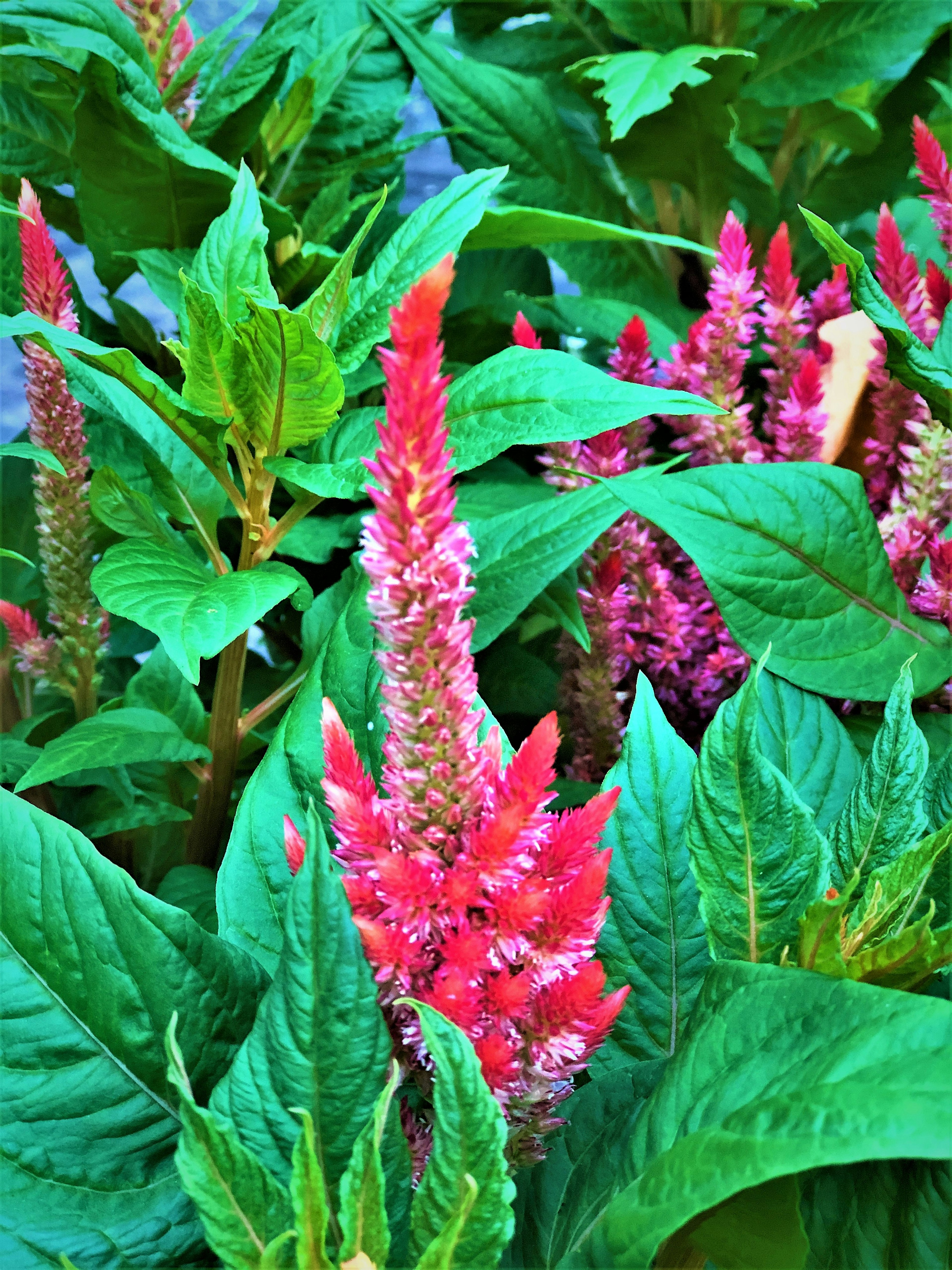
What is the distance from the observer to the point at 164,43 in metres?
0.72

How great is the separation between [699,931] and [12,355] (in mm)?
822

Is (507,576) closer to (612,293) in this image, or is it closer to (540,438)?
(540,438)

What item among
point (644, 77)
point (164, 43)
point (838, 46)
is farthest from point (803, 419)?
point (164, 43)

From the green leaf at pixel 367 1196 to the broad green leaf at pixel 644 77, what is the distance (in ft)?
2.08

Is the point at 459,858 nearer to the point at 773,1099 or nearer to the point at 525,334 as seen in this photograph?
the point at 773,1099

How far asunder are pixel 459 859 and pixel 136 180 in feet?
1.91

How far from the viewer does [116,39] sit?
24.7 inches

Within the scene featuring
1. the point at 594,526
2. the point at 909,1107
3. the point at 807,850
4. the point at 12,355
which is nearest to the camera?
the point at 909,1107

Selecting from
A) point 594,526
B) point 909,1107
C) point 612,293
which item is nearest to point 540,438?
point 594,526

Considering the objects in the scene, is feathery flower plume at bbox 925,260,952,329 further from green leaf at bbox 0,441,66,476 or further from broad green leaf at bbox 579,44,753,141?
green leaf at bbox 0,441,66,476

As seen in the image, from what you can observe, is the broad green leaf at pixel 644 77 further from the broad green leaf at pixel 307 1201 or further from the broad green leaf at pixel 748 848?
the broad green leaf at pixel 307 1201

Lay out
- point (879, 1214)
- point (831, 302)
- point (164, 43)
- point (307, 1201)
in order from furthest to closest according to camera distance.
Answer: point (831, 302)
point (164, 43)
point (879, 1214)
point (307, 1201)

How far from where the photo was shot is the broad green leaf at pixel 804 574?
22.4 inches

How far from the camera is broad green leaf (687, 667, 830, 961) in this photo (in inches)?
15.6
